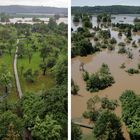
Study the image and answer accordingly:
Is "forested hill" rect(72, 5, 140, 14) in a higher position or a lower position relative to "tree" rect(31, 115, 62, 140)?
higher

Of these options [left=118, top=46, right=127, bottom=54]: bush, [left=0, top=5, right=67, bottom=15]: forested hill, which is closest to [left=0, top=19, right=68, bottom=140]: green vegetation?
[left=0, top=5, right=67, bottom=15]: forested hill

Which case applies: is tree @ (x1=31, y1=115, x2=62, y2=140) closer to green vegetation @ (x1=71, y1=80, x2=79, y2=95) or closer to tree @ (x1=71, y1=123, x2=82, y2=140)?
tree @ (x1=71, y1=123, x2=82, y2=140)

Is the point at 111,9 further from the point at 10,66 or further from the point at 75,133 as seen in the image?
the point at 75,133

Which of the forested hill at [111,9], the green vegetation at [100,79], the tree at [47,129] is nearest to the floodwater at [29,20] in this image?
the forested hill at [111,9]

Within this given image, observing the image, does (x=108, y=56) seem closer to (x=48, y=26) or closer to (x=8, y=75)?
(x=48, y=26)

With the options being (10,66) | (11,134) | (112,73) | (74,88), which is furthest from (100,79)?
(11,134)

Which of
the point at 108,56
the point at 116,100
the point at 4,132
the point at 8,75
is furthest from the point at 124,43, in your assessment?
the point at 4,132
